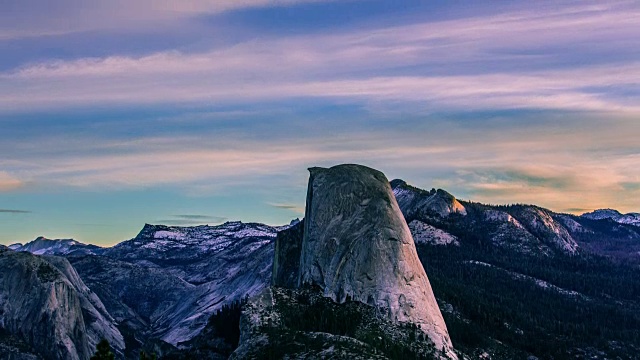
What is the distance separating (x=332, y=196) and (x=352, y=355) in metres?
73.7

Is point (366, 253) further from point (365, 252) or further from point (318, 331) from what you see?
point (318, 331)

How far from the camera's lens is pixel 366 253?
163 m

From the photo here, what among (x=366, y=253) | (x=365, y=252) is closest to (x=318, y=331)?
(x=366, y=253)

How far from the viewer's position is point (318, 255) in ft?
591

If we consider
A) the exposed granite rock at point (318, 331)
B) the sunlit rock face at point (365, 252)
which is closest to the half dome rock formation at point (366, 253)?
the sunlit rock face at point (365, 252)

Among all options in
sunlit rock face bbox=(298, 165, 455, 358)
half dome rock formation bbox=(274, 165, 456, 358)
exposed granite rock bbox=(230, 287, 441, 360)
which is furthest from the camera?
sunlit rock face bbox=(298, 165, 455, 358)

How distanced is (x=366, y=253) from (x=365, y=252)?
18.1 inches


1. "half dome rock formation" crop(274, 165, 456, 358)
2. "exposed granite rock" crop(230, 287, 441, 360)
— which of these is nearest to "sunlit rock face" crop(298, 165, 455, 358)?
"half dome rock formation" crop(274, 165, 456, 358)

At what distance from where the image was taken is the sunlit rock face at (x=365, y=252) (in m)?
156

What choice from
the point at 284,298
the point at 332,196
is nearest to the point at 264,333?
the point at 284,298

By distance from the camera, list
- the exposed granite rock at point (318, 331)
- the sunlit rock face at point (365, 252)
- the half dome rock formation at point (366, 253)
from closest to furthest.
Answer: the exposed granite rock at point (318, 331) < the half dome rock formation at point (366, 253) < the sunlit rock face at point (365, 252)

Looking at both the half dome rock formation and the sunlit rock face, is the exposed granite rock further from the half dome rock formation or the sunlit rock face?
the half dome rock formation

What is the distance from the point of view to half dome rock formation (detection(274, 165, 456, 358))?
156 metres

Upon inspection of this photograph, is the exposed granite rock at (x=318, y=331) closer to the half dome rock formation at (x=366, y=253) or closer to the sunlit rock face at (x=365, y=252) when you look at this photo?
the sunlit rock face at (x=365, y=252)
